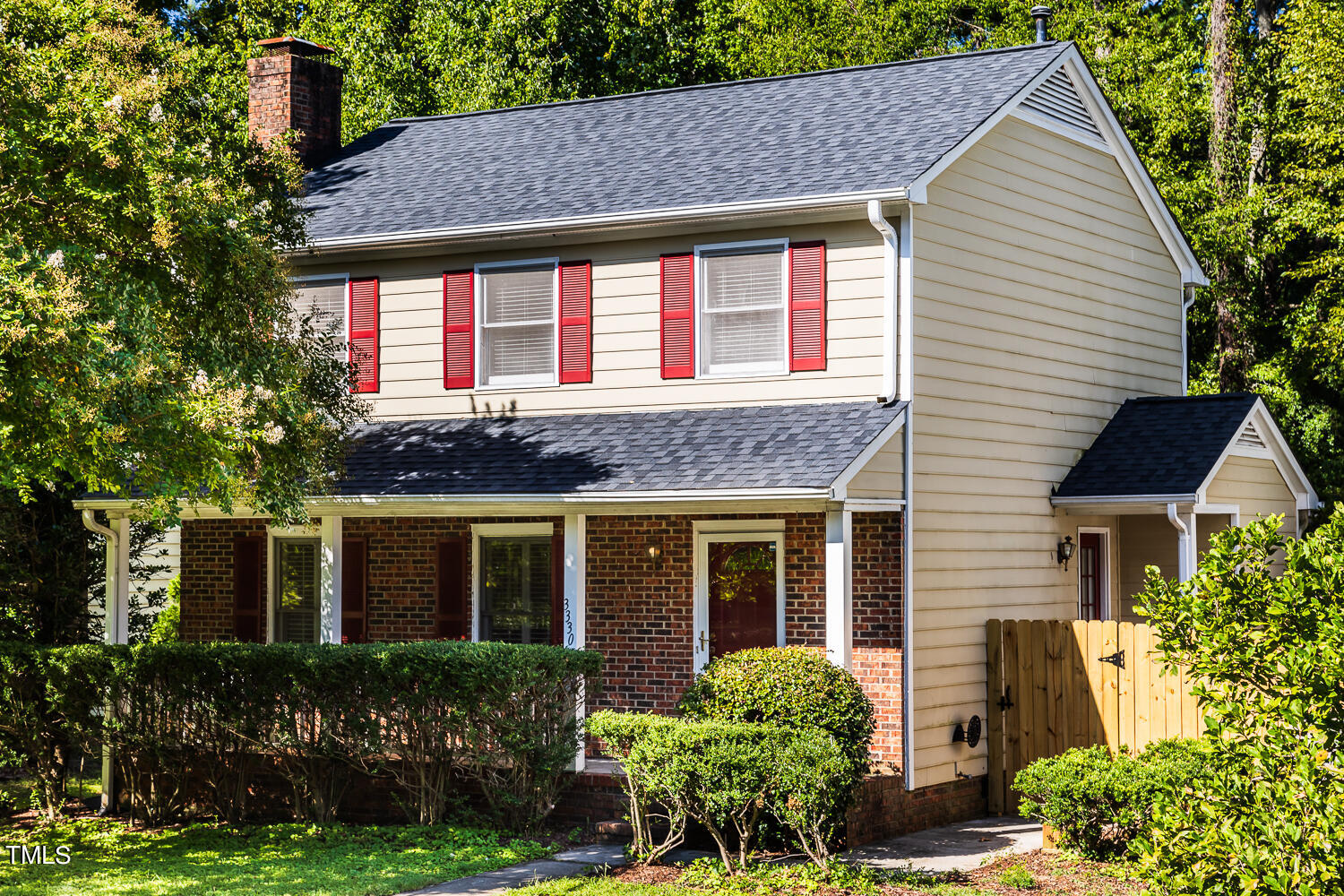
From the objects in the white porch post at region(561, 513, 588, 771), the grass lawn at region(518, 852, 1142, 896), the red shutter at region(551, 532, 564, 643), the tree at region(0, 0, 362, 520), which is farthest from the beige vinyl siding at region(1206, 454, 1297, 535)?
the tree at region(0, 0, 362, 520)

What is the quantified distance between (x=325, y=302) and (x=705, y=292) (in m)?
4.58

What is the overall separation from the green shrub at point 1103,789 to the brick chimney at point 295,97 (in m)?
12.5

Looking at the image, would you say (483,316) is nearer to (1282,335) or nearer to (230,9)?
(1282,335)

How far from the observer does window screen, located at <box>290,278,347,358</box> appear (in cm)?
1645

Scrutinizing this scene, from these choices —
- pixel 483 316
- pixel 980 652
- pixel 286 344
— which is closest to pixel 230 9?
pixel 483 316

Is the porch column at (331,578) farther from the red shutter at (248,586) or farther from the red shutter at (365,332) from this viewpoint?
the red shutter at (248,586)

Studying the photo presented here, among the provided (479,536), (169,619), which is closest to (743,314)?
(479,536)

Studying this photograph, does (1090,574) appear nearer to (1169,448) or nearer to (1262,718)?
(1169,448)

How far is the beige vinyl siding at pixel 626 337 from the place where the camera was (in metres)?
13.9

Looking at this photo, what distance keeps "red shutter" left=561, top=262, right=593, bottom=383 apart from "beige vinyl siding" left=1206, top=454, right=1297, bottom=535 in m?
6.33

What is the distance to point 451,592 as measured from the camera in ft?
51.0

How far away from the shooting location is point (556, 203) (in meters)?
15.6

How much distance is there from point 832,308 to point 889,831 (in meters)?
4.73

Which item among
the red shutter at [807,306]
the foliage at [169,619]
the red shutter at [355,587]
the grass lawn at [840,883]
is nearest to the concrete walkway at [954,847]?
the grass lawn at [840,883]
